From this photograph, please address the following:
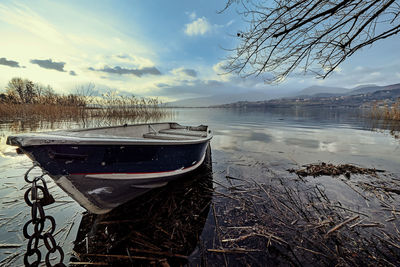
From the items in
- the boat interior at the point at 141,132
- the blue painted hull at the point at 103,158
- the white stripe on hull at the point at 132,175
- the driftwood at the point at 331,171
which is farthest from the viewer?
the driftwood at the point at 331,171

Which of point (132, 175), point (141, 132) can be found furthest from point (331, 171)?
point (141, 132)

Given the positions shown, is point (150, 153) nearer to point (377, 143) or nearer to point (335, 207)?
point (335, 207)

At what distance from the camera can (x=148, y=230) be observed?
2564 mm

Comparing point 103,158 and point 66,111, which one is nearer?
point 103,158

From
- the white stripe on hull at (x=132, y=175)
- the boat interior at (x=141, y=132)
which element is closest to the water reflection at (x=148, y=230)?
the white stripe on hull at (x=132, y=175)

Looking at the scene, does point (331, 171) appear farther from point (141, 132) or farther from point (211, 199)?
point (141, 132)

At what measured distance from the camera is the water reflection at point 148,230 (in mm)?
2090

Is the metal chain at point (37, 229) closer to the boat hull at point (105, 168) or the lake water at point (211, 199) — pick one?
the lake water at point (211, 199)

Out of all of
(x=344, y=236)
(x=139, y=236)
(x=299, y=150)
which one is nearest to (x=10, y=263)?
(x=139, y=236)

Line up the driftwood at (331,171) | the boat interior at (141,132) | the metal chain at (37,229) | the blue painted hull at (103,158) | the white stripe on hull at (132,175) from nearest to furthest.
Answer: the metal chain at (37,229) → the blue painted hull at (103,158) → the white stripe on hull at (132,175) → the boat interior at (141,132) → the driftwood at (331,171)

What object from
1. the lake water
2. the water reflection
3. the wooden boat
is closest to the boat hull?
the wooden boat

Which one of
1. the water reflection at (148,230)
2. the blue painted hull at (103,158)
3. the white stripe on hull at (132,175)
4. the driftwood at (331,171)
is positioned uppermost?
the blue painted hull at (103,158)

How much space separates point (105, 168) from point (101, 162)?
Answer: 0.12 metres

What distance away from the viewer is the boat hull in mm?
2057
